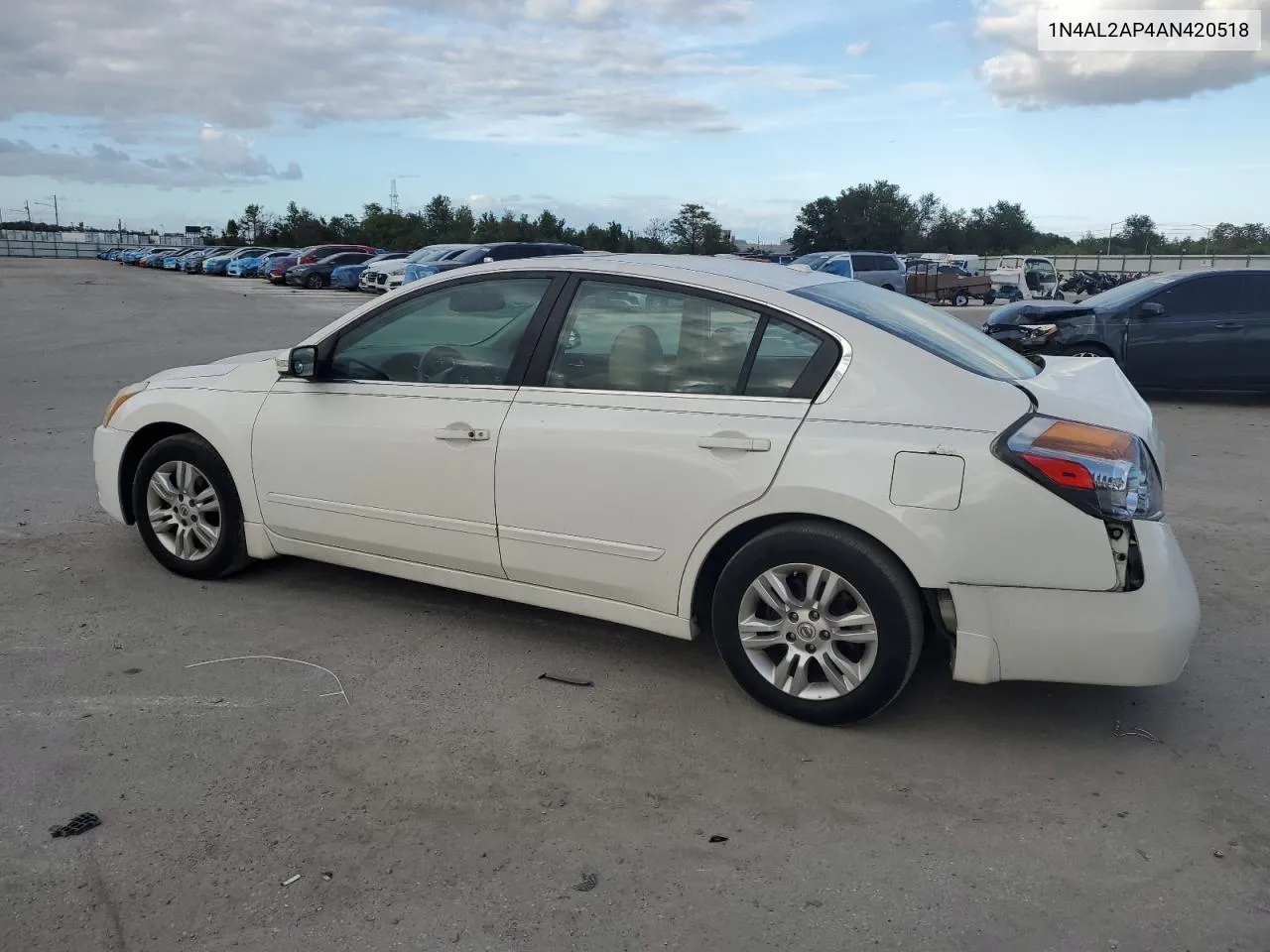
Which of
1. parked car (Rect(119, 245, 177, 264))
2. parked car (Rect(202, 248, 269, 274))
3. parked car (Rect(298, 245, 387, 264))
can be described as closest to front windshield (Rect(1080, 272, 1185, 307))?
parked car (Rect(298, 245, 387, 264))

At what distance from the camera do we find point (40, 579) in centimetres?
Result: 514

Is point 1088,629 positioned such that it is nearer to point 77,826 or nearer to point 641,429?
point 641,429

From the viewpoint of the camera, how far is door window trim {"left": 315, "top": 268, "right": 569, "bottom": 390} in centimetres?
429

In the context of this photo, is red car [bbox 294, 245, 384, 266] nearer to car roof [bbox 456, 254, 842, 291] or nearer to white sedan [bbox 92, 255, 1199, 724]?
white sedan [bbox 92, 255, 1199, 724]

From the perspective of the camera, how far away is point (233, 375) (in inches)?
197

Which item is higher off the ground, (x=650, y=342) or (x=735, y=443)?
(x=650, y=342)

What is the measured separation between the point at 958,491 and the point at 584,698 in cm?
157

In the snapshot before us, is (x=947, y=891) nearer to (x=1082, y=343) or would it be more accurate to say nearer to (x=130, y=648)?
(x=130, y=648)

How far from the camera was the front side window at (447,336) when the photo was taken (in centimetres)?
437

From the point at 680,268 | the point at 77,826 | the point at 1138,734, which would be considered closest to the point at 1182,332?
the point at 1138,734

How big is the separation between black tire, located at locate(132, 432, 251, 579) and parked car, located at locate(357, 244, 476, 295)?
78.4 ft

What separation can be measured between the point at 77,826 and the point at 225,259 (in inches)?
2187

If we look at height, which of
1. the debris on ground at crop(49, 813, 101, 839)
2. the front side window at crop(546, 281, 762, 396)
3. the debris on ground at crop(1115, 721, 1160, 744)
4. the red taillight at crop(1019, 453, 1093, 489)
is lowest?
the debris on ground at crop(49, 813, 101, 839)


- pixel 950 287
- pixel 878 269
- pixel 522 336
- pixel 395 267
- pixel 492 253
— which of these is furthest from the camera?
pixel 950 287
